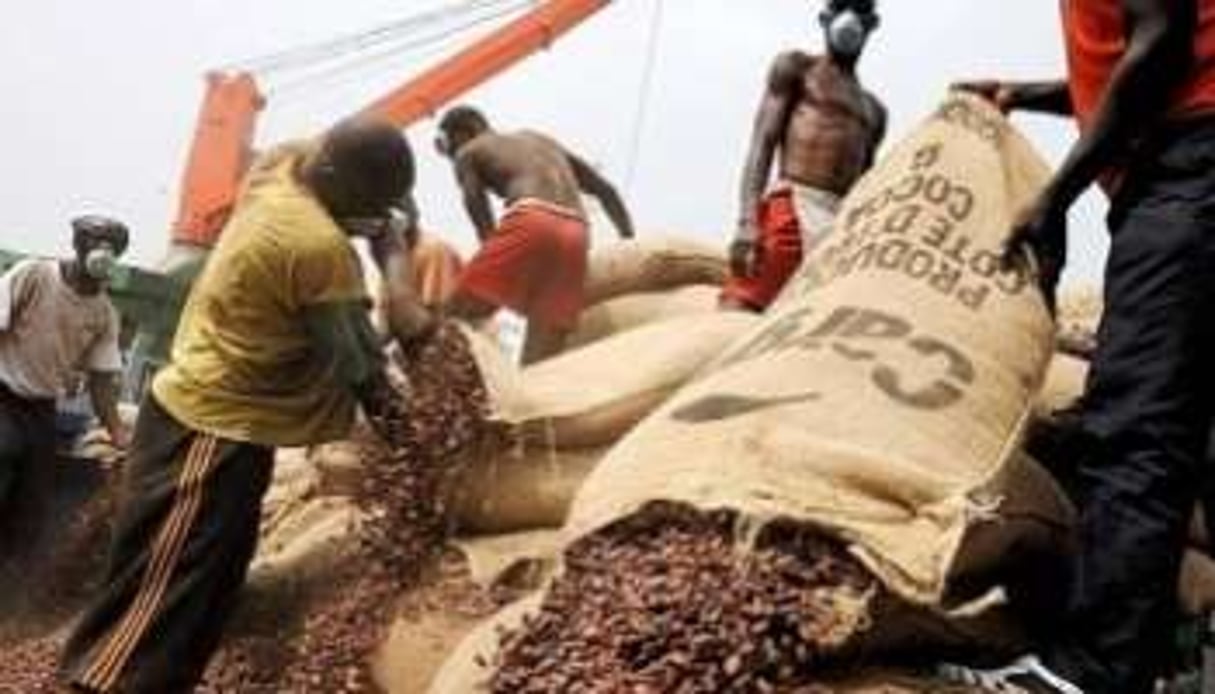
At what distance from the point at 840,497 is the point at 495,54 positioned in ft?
48.4

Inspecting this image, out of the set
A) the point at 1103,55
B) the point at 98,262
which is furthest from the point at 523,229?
the point at 1103,55

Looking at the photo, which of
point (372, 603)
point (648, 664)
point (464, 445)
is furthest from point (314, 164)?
point (648, 664)

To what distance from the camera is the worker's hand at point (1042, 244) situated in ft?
9.44

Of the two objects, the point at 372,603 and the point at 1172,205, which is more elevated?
the point at 1172,205

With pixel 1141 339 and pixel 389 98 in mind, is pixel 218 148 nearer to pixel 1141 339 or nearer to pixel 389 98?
pixel 389 98

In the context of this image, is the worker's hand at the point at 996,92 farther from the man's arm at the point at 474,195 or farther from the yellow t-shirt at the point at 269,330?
the man's arm at the point at 474,195

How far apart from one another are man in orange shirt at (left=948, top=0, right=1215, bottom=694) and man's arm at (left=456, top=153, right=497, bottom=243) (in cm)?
354

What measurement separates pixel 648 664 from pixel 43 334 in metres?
4.17

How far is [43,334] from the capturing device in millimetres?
6117

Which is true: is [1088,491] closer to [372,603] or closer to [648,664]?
[648,664]

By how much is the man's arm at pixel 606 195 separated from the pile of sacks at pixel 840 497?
3.46 m

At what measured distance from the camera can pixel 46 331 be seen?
6137mm

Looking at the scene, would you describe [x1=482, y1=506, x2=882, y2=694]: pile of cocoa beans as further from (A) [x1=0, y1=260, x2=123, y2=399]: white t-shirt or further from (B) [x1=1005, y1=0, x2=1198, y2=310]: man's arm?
(A) [x1=0, y1=260, x2=123, y2=399]: white t-shirt

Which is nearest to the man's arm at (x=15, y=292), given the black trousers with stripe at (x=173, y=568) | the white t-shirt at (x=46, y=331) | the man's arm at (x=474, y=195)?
the white t-shirt at (x=46, y=331)
